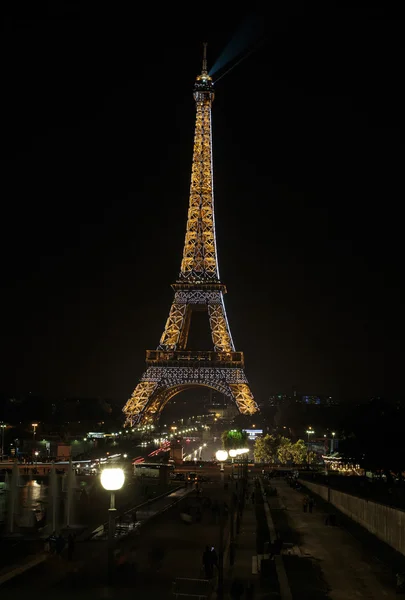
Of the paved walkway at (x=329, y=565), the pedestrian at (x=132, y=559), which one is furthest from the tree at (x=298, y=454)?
the pedestrian at (x=132, y=559)

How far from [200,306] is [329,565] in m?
65.8

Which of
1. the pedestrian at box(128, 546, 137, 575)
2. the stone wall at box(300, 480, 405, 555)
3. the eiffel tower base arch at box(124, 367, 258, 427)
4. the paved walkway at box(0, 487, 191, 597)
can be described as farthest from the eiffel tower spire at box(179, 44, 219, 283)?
the pedestrian at box(128, 546, 137, 575)

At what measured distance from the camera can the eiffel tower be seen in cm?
8194

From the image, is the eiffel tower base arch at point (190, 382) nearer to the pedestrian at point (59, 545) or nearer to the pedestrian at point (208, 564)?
the pedestrian at point (59, 545)

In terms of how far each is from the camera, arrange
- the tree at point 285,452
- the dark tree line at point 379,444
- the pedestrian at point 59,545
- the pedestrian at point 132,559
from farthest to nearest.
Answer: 1. the tree at point 285,452
2. the dark tree line at point 379,444
3. the pedestrian at point 59,545
4. the pedestrian at point 132,559

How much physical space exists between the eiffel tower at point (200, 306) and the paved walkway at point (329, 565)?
169 ft

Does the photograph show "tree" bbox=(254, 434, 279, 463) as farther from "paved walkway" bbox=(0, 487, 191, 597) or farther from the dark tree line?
"paved walkway" bbox=(0, 487, 191, 597)

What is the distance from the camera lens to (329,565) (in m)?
20.2

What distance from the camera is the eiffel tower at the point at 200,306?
8194 centimetres

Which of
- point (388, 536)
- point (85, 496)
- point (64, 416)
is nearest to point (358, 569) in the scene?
point (388, 536)

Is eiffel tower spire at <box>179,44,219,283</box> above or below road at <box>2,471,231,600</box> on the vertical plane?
above

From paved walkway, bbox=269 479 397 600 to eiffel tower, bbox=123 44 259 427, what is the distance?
169ft

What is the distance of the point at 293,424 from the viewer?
119062 millimetres

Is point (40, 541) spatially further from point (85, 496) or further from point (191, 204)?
point (191, 204)
